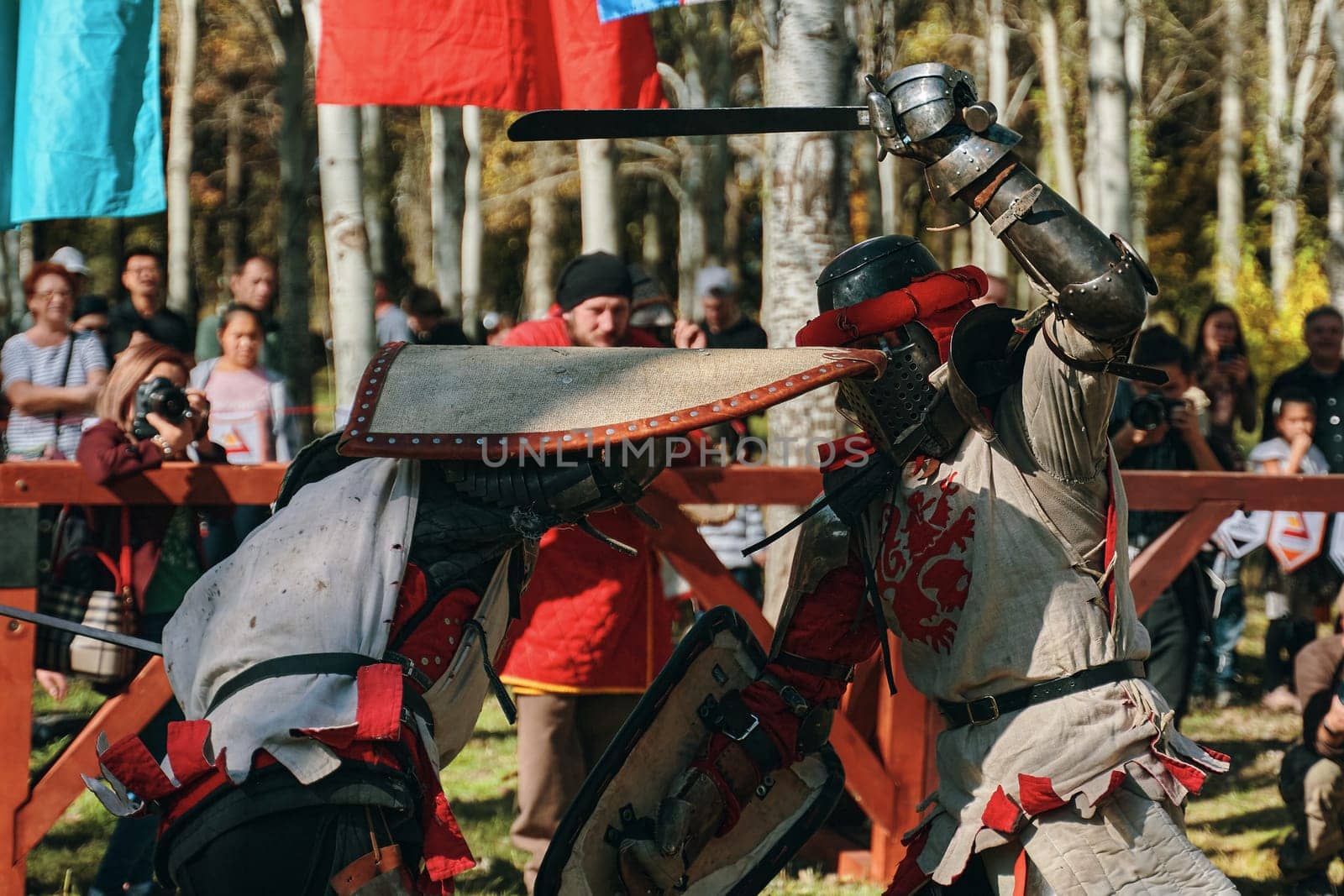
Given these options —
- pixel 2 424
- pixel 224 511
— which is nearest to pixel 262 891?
pixel 224 511

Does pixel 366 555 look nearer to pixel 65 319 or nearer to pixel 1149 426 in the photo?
pixel 1149 426

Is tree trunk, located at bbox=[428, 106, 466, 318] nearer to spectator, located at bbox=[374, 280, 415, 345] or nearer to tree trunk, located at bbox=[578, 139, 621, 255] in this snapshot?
tree trunk, located at bbox=[578, 139, 621, 255]

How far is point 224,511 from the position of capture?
181 inches

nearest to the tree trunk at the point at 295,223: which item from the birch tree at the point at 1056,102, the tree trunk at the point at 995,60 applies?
the birch tree at the point at 1056,102

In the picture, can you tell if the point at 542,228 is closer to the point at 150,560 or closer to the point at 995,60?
the point at 995,60

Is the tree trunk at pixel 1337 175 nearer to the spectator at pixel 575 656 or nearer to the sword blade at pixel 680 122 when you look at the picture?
the spectator at pixel 575 656

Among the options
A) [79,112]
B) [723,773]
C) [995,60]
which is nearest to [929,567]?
[723,773]

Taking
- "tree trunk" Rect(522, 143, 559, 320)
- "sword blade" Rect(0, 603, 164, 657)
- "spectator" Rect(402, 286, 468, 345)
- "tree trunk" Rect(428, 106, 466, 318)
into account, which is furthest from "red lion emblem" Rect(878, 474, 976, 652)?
"tree trunk" Rect(522, 143, 559, 320)

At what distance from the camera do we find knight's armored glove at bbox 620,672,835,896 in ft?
9.36

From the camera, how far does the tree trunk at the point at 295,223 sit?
1214 centimetres

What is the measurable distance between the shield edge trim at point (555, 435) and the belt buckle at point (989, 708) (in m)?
0.66

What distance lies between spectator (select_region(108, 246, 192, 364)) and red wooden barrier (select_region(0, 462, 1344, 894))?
2.30 metres

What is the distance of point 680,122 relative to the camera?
269 cm

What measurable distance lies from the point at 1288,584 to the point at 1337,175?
8.60 meters
